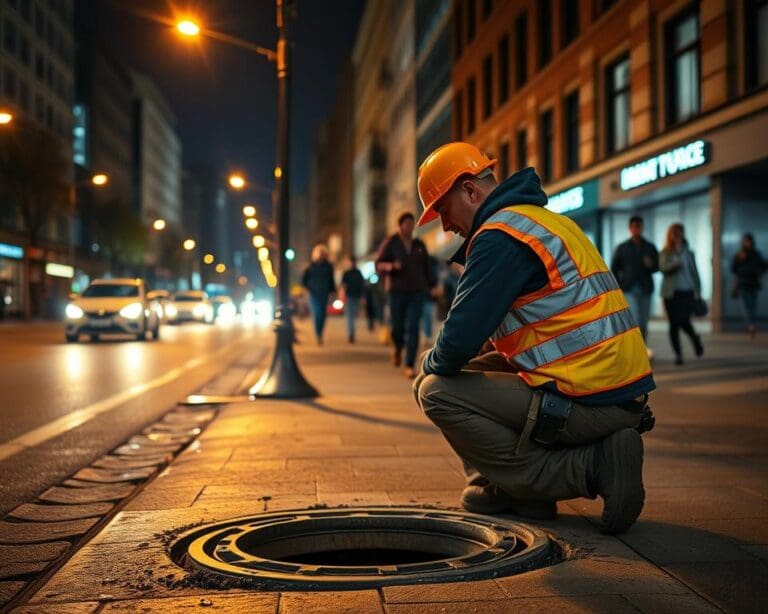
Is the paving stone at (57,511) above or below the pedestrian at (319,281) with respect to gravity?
below

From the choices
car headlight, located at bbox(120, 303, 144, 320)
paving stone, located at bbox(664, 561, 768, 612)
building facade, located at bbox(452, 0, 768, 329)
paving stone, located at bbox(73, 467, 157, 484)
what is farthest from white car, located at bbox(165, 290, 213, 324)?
paving stone, located at bbox(664, 561, 768, 612)

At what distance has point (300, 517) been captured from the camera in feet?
14.0

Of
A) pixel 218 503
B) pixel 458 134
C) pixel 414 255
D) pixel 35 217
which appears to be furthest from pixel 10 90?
pixel 218 503

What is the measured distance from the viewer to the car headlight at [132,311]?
2536cm

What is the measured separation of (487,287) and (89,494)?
266 centimetres

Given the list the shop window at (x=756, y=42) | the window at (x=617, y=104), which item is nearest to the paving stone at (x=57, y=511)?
the shop window at (x=756, y=42)

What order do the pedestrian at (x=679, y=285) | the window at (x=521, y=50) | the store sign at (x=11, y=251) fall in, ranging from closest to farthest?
the pedestrian at (x=679, y=285) → the window at (x=521, y=50) → the store sign at (x=11, y=251)

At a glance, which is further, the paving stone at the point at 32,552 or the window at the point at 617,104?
the window at the point at 617,104

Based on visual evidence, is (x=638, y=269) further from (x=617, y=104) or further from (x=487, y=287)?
(x=617, y=104)

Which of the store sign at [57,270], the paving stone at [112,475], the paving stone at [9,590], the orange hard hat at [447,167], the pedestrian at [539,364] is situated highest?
the store sign at [57,270]

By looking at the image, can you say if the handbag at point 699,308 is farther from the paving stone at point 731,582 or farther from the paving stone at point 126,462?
the paving stone at point 731,582

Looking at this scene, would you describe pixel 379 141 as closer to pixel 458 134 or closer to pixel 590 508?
pixel 458 134

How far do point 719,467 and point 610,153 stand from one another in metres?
20.1

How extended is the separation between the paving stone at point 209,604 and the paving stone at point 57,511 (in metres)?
1.76
